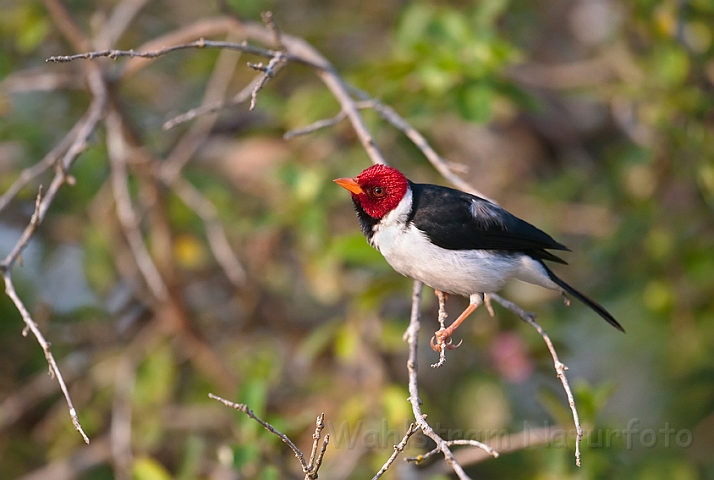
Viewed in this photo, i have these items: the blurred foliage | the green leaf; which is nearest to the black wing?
the blurred foliage

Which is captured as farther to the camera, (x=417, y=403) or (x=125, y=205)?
(x=125, y=205)

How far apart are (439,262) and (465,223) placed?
216mm

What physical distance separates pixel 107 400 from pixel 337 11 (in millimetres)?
3154

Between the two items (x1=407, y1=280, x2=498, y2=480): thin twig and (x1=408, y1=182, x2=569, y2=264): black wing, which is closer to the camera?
(x1=407, y1=280, x2=498, y2=480): thin twig

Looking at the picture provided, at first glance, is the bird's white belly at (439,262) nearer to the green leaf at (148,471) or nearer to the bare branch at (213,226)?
the bare branch at (213,226)

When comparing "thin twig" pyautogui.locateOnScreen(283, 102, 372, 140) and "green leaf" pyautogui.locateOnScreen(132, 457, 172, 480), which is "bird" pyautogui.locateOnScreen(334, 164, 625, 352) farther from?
"green leaf" pyautogui.locateOnScreen(132, 457, 172, 480)

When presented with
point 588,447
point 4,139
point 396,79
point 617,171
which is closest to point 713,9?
point 617,171

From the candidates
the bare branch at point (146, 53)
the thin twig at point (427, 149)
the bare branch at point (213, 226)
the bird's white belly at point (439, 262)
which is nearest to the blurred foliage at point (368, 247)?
the bare branch at point (213, 226)

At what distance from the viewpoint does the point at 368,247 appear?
3867mm

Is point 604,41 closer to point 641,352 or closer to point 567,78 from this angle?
point 567,78

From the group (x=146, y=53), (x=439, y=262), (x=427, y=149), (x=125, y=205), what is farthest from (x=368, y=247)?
(x=146, y=53)

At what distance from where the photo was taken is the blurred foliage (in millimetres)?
4016

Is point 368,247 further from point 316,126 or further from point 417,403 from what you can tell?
point 417,403

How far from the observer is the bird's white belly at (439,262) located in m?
2.89
